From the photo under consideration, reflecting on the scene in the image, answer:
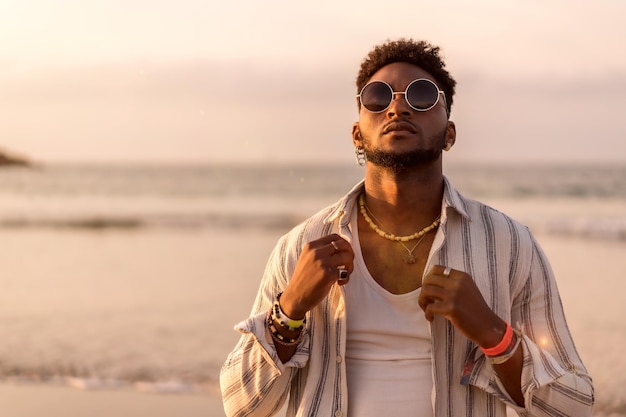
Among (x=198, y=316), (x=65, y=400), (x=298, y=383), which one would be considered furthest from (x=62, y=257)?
(x=298, y=383)

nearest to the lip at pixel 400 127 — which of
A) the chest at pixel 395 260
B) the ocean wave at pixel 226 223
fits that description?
the chest at pixel 395 260

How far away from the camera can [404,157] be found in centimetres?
262

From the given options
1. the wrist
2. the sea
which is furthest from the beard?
the sea

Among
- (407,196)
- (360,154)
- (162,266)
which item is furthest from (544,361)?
(162,266)

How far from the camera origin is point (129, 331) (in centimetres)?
762

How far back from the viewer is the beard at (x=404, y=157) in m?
2.62

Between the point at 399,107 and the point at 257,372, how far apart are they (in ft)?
3.05

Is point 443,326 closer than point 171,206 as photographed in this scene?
Yes

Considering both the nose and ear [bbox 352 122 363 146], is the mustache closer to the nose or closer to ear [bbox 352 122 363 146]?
the nose

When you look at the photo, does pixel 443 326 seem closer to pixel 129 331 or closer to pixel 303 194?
pixel 129 331

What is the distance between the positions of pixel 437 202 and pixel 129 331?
542cm

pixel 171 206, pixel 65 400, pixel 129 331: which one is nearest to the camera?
pixel 65 400

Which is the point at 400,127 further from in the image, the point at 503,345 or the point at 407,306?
the point at 503,345

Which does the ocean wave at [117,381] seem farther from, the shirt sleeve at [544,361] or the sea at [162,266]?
the shirt sleeve at [544,361]
